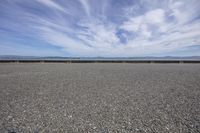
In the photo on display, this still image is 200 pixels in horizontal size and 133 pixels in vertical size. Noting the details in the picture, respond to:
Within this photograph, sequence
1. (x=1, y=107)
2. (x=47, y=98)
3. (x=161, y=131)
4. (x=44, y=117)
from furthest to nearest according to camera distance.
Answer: (x=47, y=98), (x=1, y=107), (x=44, y=117), (x=161, y=131)

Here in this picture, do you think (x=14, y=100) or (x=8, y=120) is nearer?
(x=8, y=120)

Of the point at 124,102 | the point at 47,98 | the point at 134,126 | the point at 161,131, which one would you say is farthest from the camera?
the point at 47,98

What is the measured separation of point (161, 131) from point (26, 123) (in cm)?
313

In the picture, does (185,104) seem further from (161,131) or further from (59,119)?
(59,119)

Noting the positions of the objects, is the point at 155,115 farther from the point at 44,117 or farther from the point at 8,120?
the point at 8,120

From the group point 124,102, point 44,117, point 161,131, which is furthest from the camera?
point 124,102

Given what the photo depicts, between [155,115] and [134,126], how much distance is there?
895mm

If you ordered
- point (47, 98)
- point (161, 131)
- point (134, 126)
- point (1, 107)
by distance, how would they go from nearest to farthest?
1. point (161, 131)
2. point (134, 126)
3. point (1, 107)
4. point (47, 98)

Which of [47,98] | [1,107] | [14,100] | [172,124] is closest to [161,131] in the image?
[172,124]

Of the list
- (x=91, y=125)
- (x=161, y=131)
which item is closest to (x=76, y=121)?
(x=91, y=125)

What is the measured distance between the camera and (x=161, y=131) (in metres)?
2.66

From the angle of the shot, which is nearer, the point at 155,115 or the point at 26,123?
the point at 26,123

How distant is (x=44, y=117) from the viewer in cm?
332

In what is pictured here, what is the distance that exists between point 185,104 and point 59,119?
4058 mm
